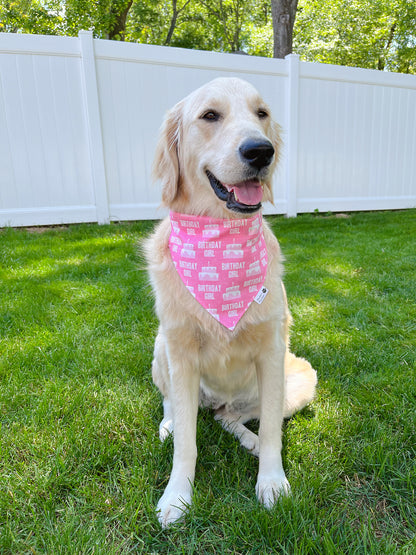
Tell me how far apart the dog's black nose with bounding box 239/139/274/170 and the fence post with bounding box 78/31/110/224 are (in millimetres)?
4385

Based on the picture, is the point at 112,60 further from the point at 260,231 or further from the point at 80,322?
the point at 260,231

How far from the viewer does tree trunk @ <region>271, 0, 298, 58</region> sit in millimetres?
7883

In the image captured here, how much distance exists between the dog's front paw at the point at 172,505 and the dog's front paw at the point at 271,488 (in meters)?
0.26

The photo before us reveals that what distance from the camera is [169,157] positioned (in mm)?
1743

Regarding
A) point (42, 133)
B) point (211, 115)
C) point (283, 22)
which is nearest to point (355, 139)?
point (283, 22)

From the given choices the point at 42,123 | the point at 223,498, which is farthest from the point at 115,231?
the point at 223,498

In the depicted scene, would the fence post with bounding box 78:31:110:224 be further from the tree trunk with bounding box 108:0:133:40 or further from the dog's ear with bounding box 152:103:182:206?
the tree trunk with bounding box 108:0:133:40

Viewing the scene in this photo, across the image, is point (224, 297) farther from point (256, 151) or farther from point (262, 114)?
point (262, 114)

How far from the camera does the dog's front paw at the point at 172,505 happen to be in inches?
51.9

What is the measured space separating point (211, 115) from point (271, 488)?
1.48 m

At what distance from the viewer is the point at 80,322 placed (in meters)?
2.83

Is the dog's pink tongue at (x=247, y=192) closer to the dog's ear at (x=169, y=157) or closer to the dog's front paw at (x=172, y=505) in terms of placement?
the dog's ear at (x=169, y=157)

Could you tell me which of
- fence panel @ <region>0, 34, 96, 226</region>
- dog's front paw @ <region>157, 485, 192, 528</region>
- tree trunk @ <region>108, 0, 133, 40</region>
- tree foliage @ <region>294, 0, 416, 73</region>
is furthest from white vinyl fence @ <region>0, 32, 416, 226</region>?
tree foliage @ <region>294, 0, 416, 73</region>

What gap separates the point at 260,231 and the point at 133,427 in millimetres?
1045
